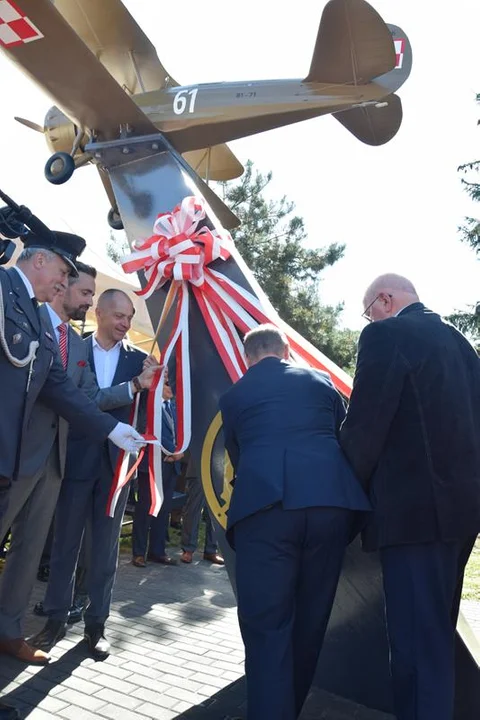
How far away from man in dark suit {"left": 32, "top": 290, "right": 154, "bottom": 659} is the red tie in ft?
0.71

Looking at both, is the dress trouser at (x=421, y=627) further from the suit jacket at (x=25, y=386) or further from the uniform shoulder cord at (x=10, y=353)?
the uniform shoulder cord at (x=10, y=353)

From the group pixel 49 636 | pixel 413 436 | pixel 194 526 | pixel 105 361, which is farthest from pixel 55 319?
pixel 194 526

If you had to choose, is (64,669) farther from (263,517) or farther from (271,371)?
(271,371)

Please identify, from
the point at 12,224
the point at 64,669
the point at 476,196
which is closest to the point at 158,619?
the point at 64,669

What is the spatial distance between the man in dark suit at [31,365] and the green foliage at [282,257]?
17974 mm

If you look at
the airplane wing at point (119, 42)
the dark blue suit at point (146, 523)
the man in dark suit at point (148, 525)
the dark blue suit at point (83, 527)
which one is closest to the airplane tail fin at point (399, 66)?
the airplane wing at point (119, 42)

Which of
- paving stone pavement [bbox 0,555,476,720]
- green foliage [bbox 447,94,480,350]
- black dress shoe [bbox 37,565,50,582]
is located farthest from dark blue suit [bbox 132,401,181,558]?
green foliage [bbox 447,94,480,350]

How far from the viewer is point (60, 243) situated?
3537 millimetres

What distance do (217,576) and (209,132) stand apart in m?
3.77

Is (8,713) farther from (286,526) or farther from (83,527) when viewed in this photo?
(286,526)

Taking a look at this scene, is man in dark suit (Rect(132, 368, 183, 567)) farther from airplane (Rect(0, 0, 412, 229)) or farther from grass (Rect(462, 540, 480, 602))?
grass (Rect(462, 540, 480, 602))

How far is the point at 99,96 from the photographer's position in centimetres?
354

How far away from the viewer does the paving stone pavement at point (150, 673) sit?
2676 mm

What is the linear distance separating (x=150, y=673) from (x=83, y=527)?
36.0 inches
